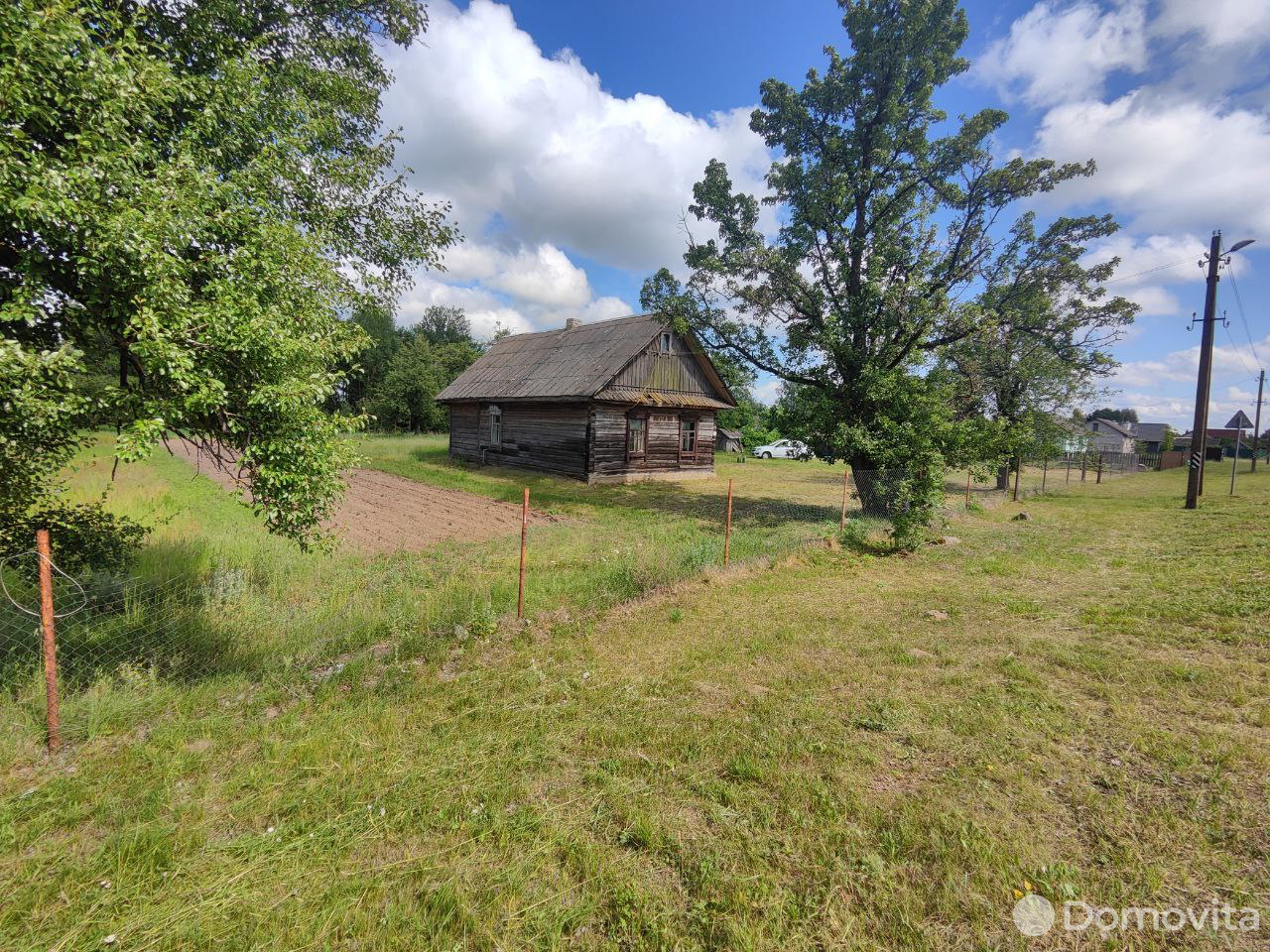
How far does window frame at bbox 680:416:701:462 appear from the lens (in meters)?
22.7

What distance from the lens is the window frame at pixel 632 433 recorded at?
20.6 metres

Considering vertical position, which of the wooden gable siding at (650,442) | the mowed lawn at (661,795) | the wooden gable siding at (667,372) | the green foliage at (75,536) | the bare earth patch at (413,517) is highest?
the wooden gable siding at (667,372)

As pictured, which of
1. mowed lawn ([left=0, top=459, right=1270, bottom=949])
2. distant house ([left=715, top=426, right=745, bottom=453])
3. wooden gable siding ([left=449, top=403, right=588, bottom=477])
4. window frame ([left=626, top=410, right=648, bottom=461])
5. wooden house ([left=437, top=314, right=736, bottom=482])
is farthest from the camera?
distant house ([left=715, top=426, right=745, bottom=453])

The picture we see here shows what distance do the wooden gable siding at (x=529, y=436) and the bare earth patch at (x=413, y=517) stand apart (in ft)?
15.2

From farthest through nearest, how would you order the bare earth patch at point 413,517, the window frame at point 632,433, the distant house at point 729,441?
the distant house at point 729,441, the window frame at point 632,433, the bare earth patch at point 413,517

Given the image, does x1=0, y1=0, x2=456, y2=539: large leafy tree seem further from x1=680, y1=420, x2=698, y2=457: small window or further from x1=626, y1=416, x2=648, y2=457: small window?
x1=680, y1=420, x2=698, y2=457: small window

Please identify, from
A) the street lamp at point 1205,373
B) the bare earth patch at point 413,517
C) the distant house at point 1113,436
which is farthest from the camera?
the distant house at point 1113,436

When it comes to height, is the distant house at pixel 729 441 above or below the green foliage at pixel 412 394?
below

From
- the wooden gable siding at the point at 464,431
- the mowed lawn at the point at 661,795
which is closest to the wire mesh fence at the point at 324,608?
the mowed lawn at the point at 661,795

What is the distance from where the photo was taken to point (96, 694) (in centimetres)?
403

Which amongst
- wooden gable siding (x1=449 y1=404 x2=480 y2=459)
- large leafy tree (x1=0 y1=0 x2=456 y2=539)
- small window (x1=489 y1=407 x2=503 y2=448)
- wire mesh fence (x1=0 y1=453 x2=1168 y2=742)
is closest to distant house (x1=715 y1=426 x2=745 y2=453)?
wooden gable siding (x1=449 y1=404 x2=480 y2=459)

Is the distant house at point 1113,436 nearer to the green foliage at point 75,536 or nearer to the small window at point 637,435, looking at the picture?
the small window at point 637,435

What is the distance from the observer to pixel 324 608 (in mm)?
6027

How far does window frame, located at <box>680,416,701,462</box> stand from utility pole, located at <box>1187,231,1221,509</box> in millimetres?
15672
